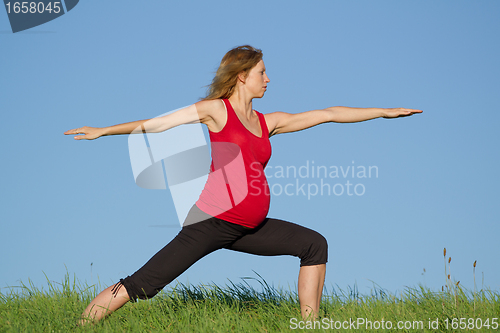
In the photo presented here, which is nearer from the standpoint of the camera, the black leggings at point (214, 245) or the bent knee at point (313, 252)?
the black leggings at point (214, 245)

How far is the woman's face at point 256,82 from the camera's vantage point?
157 inches

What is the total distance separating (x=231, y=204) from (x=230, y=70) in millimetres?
1209

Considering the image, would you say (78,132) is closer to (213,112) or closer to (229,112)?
(213,112)

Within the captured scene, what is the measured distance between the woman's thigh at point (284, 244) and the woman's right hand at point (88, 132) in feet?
4.83

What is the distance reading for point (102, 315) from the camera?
363cm

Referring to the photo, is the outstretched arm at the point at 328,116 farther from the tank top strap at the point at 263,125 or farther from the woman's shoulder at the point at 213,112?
the woman's shoulder at the point at 213,112

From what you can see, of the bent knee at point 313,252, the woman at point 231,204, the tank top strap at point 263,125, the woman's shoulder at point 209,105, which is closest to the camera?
the woman at point 231,204

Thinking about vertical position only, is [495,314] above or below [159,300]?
below

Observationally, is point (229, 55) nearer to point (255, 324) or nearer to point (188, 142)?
point (188, 142)

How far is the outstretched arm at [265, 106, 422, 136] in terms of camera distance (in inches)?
172

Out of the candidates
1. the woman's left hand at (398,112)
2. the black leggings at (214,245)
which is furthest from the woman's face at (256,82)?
the woman's left hand at (398,112)

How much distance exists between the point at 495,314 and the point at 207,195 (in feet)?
8.92

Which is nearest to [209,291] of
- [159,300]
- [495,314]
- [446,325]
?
[159,300]

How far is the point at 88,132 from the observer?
3453 millimetres
